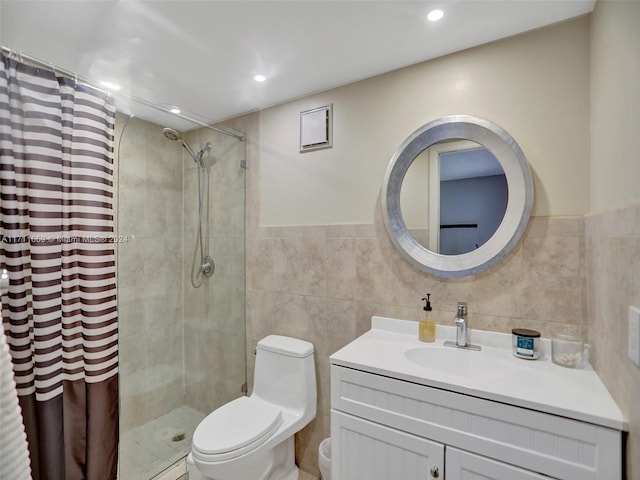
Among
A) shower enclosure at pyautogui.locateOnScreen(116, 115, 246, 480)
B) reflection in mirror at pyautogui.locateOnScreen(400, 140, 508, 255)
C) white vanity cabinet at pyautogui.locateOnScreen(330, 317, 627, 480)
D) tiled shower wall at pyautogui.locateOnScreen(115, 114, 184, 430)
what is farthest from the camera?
shower enclosure at pyautogui.locateOnScreen(116, 115, 246, 480)

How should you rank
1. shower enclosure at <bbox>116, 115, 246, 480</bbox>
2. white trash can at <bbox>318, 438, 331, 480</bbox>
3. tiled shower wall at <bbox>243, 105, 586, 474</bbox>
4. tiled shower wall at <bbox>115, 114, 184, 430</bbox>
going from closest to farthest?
tiled shower wall at <bbox>243, 105, 586, 474</bbox>, white trash can at <bbox>318, 438, 331, 480</bbox>, tiled shower wall at <bbox>115, 114, 184, 430</bbox>, shower enclosure at <bbox>116, 115, 246, 480</bbox>

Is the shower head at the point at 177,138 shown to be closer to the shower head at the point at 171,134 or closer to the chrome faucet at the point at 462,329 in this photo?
the shower head at the point at 171,134

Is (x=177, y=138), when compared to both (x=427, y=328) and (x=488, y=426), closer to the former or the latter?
(x=427, y=328)

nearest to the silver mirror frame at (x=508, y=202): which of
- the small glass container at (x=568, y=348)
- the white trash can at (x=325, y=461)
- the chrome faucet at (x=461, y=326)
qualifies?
the chrome faucet at (x=461, y=326)

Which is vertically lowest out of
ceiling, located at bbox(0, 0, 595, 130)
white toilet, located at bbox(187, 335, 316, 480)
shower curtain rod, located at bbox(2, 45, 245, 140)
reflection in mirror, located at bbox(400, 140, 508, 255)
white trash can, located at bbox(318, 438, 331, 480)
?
white trash can, located at bbox(318, 438, 331, 480)

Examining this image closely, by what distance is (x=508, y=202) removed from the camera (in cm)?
139

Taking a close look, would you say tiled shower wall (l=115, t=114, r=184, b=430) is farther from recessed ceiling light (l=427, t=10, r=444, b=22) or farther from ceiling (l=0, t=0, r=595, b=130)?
recessed ceiling light (l=427, t=10, r=444, b=22)

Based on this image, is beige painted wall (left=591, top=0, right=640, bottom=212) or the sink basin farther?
the sink basin

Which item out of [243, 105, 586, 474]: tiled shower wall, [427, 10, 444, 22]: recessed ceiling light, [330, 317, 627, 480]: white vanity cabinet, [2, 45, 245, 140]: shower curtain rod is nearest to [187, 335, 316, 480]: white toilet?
[243, 105, 586, 474]: tiled shower wall

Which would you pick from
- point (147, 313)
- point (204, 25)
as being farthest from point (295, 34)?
point (147, 313)

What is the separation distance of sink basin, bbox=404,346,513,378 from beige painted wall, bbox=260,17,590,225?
0.68 metres

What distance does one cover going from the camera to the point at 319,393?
1866 mm

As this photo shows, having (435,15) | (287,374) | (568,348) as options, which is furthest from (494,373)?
(435,15)

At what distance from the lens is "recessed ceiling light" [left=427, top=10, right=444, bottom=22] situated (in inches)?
49.0
